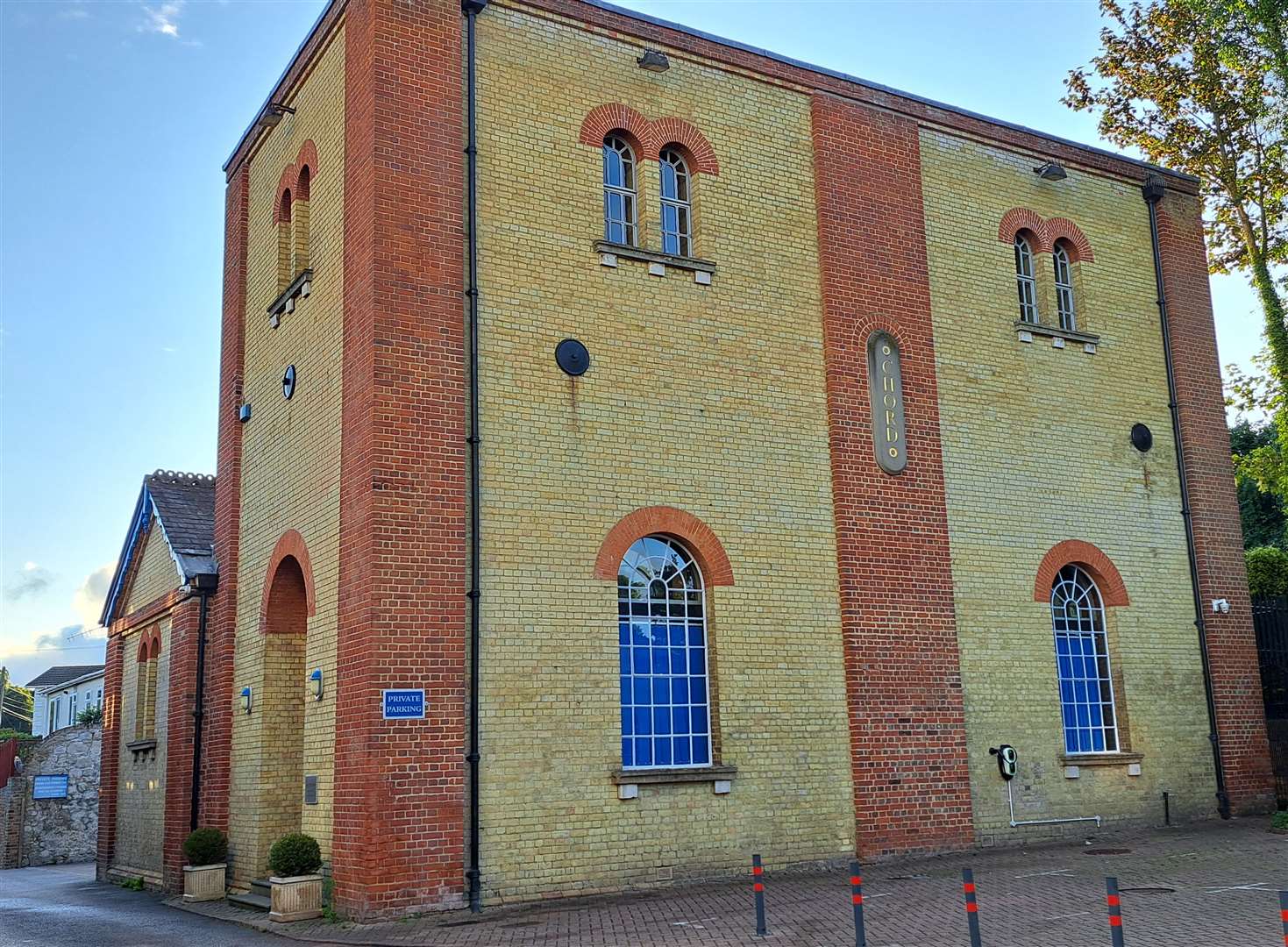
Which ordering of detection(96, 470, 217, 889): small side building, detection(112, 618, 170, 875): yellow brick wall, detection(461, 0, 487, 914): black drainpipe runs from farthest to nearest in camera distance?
detection(112, 618, 170, 875): yellow brick wall → detection(96, 470, 217, 889): small side building → detection(461, 0, 487, 914): black drainpipe

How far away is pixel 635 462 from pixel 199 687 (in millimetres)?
7740

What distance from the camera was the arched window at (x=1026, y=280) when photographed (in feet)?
61.2

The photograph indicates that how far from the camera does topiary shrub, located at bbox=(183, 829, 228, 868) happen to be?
15961 millimetres

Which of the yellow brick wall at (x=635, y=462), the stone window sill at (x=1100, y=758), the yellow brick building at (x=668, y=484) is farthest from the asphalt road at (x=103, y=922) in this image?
the stone window sill at (x=1100, y=758)

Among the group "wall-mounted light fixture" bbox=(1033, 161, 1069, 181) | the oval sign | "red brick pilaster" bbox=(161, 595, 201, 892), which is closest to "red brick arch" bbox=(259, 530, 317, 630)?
"red brick pilaster" bbox=(161, 595, 201, 892)

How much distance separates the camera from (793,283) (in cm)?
1628

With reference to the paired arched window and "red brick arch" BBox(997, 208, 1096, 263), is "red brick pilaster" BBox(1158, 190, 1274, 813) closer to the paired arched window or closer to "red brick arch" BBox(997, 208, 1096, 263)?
"red brick arch" BBox(997, 208, 1096, 263)

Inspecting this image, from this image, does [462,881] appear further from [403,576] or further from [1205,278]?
[1205,278]

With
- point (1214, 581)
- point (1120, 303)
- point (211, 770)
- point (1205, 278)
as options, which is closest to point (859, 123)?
point (1120, 303)

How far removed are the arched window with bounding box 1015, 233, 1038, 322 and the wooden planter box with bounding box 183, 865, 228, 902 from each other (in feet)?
45.2

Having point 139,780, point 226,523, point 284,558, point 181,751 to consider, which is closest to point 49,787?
point 139,780

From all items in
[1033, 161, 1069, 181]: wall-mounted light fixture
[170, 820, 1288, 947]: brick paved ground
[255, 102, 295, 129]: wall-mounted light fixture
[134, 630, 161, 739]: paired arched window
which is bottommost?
[170, 820, 1288, 947]: brick paved ground

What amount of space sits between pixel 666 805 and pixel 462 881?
2488mm

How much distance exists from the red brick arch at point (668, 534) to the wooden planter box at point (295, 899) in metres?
4.47
